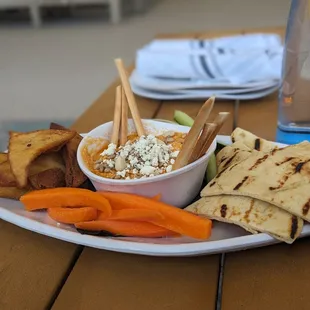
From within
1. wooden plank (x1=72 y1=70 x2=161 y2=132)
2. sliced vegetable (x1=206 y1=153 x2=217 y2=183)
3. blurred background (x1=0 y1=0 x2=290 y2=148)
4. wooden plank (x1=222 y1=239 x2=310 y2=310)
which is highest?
sliced vegetable (x1=206 y1=153 x2=217 y2=183)

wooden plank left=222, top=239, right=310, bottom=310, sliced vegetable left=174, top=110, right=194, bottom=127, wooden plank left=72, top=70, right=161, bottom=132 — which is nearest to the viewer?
wooden plank left=222, top=239, right=310, bottom=310

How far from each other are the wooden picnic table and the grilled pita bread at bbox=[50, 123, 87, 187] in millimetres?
96

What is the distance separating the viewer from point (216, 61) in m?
1.47

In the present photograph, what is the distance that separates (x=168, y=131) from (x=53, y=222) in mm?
261

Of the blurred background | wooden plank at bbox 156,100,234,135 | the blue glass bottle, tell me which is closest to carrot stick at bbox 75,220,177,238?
the blue glass bottle

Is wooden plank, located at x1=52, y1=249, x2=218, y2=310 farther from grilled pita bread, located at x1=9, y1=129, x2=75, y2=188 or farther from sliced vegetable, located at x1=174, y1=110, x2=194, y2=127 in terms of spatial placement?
sliced vegetable, located at x1=174, y1=110, x2=194, y2=127

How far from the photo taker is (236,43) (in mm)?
1648

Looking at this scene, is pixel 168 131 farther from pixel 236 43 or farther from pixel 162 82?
pixel 236 43

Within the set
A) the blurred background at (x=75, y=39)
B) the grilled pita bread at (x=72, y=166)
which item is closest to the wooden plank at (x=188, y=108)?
the grilled pita bread at (x=72, y=166)

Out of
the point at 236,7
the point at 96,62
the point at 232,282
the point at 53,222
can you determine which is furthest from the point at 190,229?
the point at 236,7

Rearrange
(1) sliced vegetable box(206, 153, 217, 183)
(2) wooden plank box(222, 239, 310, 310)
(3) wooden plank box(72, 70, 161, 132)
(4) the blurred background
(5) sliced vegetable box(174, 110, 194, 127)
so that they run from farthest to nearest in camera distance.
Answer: (4) the blurred background, (3) wooden plank box(72, 70, 161, 132), (5) sliced vegetable box(174, 110, 194, 127), (1) sliced vegetable box(206, 153, 217, 183), (2) wooden plank box(222, 239, 310, 310)

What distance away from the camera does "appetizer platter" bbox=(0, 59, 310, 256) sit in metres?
0.65

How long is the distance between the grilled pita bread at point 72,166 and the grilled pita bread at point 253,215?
0.19 metres

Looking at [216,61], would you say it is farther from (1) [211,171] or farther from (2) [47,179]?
A: (2) [47,179]
